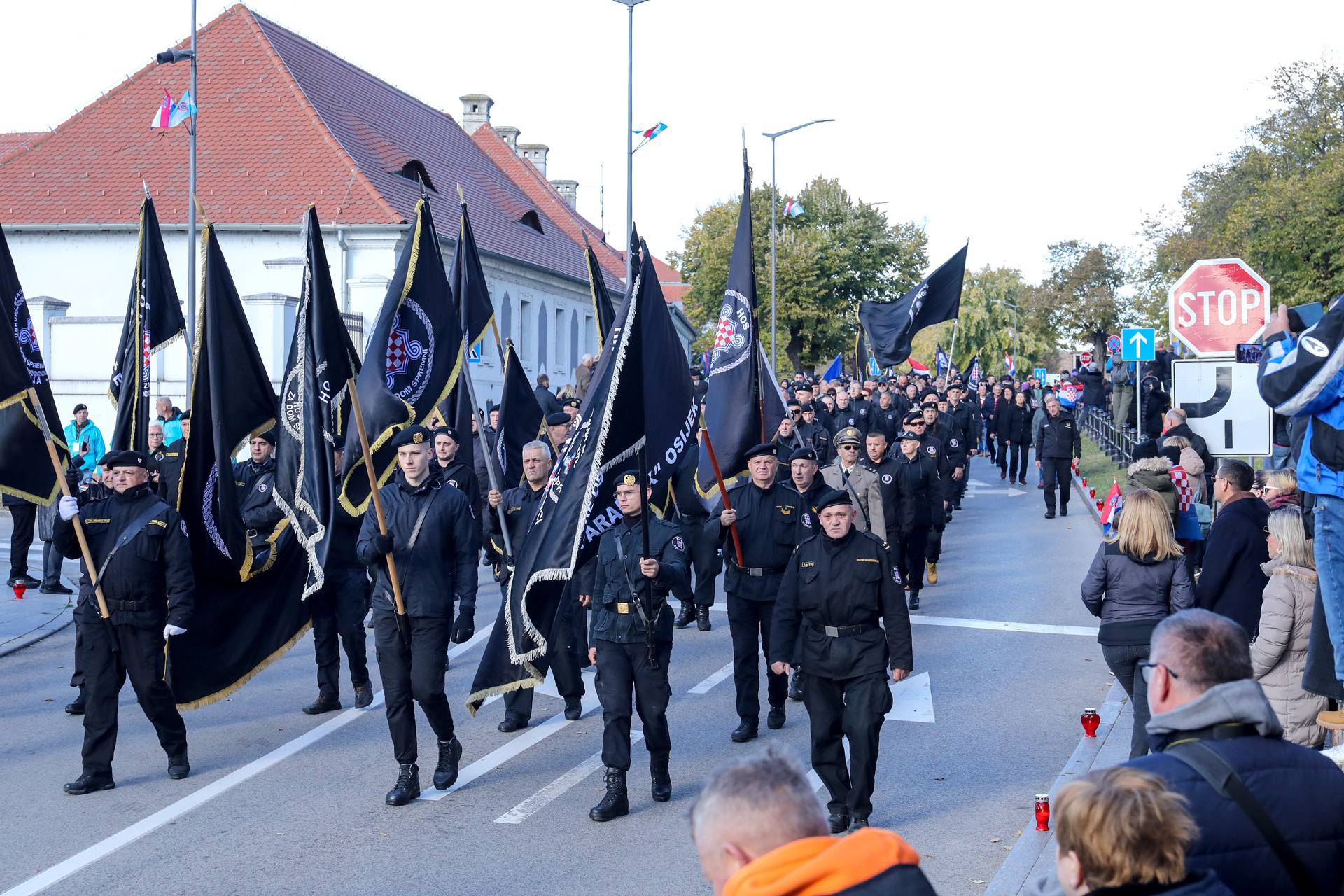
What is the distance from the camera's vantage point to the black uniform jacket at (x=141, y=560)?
8.06 m

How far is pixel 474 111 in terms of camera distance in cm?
5934

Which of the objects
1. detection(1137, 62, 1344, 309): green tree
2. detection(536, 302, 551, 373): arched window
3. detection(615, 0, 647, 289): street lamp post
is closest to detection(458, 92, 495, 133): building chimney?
detection(536, 302, 551, 373): arched window

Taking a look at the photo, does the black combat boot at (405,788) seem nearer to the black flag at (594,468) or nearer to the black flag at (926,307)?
the black flag at (594,468)

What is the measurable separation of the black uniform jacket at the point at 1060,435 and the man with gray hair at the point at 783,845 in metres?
18.8

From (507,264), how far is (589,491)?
33.6 meters

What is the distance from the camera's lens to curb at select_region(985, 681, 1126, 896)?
19.9 ft

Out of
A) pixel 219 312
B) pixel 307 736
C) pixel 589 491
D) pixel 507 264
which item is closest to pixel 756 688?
pixel 589 491

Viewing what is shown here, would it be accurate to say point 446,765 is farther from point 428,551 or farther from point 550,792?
point 428,551

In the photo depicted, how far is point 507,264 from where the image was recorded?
40656 mm

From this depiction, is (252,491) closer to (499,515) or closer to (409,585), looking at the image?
(499,515)

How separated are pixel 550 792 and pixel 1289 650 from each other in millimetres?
3928

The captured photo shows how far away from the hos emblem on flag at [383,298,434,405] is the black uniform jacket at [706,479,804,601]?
7.84 ft

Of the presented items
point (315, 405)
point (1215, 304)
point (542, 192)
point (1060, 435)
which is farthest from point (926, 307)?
point (542, 192)

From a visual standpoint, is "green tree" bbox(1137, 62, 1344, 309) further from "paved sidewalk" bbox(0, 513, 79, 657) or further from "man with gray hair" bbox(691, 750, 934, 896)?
"man with gray hair" bbox(691, 750, 934, 896)
